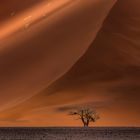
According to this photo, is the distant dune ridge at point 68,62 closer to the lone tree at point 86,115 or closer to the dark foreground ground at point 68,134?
the lone tree at point 86,115

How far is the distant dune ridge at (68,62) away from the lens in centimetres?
3159

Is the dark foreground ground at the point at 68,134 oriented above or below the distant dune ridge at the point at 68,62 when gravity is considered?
below

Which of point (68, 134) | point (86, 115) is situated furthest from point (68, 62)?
point (68, 134)

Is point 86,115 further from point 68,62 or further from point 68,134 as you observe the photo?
point 68,134

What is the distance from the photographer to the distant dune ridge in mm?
31594

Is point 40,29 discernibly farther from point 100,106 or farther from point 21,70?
point 100,106

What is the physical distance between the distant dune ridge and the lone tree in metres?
0.48

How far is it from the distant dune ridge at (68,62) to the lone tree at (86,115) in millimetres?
480

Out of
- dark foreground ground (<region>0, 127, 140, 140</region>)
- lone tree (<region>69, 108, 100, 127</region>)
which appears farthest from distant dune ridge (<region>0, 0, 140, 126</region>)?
dark foreground ground (<region>0, 127, 140, 140</region>)

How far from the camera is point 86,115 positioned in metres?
29.1

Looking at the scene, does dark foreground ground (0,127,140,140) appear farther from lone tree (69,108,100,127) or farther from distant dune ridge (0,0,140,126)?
distant dune ridge (0,0,140,126)

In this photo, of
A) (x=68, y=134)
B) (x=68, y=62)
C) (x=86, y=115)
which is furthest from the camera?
(x=68, y=62)

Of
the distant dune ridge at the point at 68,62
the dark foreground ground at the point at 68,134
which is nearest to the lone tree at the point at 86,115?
the distant dune ridge at the point at 68,62

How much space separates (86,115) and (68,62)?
26.8 feet
